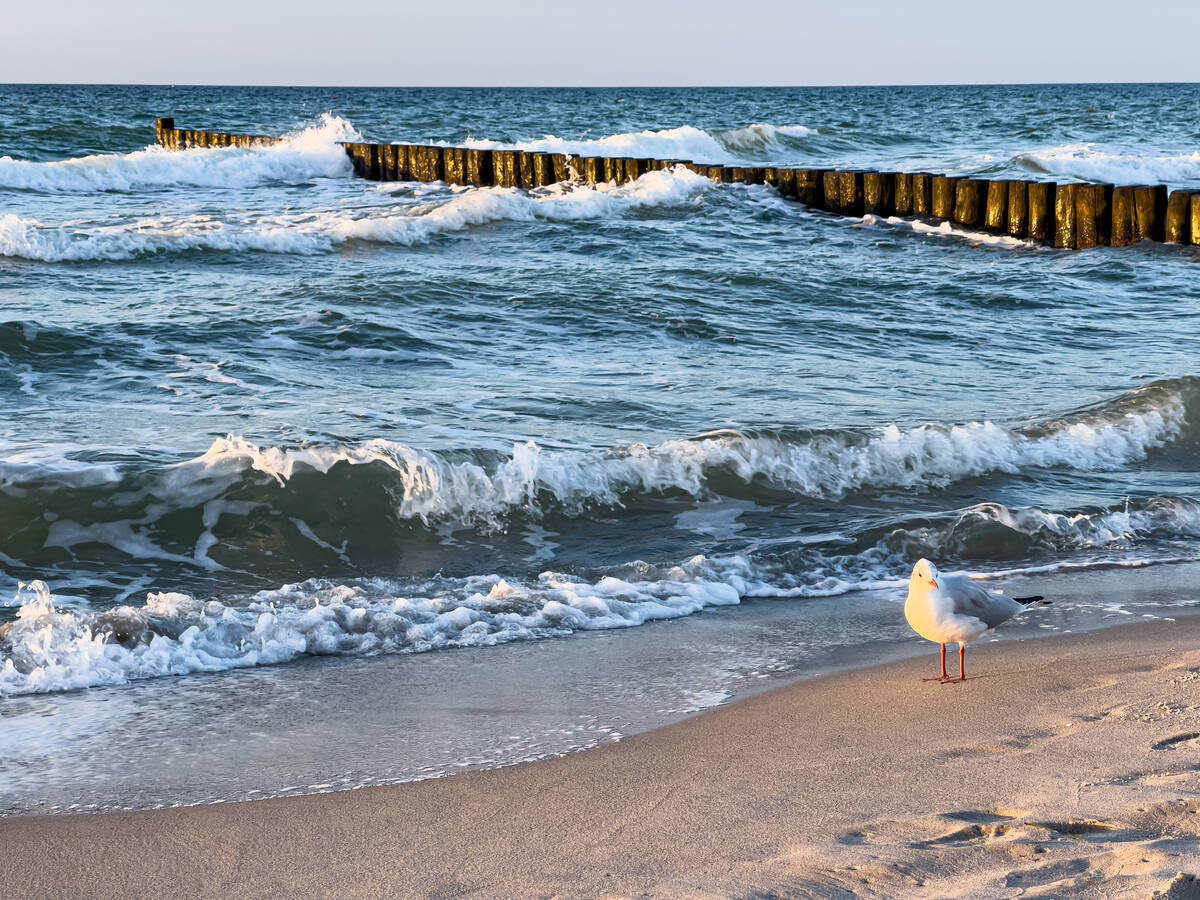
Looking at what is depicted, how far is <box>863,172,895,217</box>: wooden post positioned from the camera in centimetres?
1702

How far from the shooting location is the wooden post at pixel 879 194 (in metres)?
17.0

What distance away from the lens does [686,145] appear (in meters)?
28.6

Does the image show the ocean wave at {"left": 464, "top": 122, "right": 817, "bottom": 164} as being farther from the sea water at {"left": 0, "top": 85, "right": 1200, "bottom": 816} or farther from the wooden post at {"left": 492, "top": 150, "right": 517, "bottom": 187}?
the sea water at {"left": 0, "top": 85, "right": 1200, "bottom": 816}

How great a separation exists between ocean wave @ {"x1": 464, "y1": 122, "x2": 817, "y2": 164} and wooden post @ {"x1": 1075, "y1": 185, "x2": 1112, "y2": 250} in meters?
12.8

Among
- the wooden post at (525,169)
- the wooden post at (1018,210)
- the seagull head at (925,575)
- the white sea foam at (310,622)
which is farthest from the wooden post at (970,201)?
the seagull head at (925,575)

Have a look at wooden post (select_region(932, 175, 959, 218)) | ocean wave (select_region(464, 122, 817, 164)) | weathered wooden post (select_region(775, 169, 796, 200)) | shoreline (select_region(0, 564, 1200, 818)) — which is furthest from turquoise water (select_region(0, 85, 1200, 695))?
ocean wave (select_region(464, 122, 817, 164))

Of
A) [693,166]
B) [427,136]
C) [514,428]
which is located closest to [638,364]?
[514,428]

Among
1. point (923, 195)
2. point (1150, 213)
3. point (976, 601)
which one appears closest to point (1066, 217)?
point (1150, 213)

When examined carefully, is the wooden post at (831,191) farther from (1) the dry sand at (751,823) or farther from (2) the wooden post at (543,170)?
(1) the dry sand at (751,823)

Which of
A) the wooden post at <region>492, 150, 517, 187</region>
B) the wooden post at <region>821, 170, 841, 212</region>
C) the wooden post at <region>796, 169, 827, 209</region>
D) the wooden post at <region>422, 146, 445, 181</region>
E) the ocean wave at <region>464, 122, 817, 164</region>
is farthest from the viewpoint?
the ocean wave at <region>464, 122, 817, 164</region>

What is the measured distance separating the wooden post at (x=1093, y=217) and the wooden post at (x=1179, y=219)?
0.63 m

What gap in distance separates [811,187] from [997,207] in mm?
2771

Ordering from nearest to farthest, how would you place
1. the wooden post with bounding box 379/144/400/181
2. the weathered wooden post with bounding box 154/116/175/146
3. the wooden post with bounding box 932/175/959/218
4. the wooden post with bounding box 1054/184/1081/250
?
the wooden post with bounding box 1054/184/1081/250
the wooden post with bounding box 932/175/959/218
the wooden post with bounding box 379/144/400/181
the weathered wooden post with bounding box 154/116/175/146

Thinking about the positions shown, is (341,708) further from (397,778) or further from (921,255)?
(921,255)
